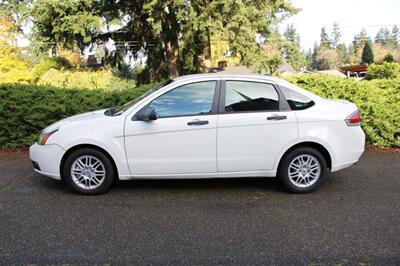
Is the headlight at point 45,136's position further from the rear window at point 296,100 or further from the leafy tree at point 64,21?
the leafy tree at point 64,21

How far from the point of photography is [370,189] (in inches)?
217

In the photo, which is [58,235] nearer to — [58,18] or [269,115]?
[269,115]

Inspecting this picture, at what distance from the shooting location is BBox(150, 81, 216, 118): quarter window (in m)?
5.16

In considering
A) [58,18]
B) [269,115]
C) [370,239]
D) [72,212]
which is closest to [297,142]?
[269,115]

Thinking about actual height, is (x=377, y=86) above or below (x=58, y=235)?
above

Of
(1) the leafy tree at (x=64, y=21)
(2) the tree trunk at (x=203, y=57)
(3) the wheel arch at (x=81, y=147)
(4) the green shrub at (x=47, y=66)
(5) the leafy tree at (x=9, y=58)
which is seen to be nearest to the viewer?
(3) the wheel arch at (x=81, y=147)

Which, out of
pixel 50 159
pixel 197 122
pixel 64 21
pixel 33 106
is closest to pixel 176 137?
pixel 197 122

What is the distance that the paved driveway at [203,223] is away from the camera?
3586 mm

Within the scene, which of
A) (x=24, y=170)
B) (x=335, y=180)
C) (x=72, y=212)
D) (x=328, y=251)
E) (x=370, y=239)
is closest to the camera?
(x=328, y=251)

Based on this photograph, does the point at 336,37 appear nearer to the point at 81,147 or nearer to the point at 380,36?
the point at 380,36

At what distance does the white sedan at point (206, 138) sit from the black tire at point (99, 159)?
0.04 ft

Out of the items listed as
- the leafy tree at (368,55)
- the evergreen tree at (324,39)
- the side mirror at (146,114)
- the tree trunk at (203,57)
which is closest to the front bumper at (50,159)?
the side mirror at (146,114)

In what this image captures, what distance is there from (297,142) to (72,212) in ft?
9.68

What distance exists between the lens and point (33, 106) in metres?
8.28
